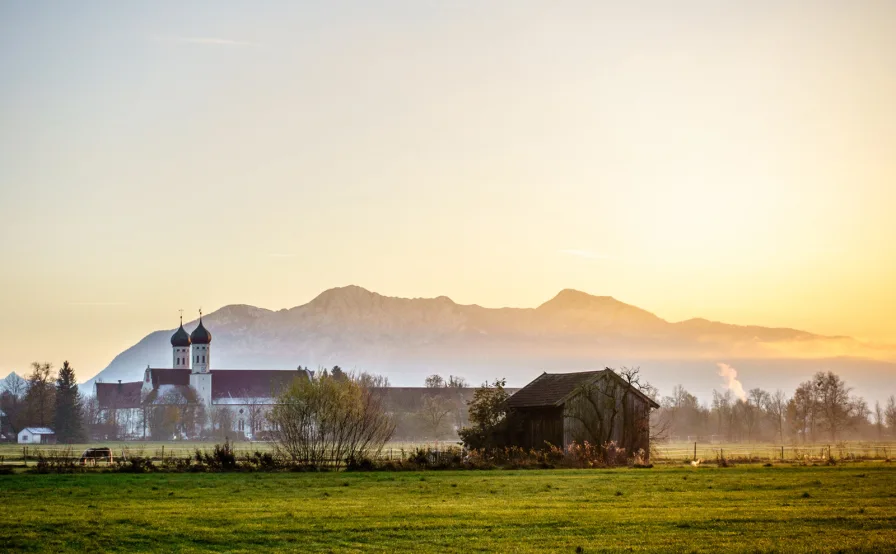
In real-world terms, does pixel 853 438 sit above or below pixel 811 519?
below

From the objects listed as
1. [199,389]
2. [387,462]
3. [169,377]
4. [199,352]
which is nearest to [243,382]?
[199,389]

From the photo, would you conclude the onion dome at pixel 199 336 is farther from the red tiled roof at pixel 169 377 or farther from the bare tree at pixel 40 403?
the bare tree at pixel 40 403

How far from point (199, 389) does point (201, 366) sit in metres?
4.92

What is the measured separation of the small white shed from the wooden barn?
308 ft

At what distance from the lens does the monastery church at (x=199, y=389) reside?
17950 centimetres

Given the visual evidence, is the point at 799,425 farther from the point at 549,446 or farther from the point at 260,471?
the point at 260,471

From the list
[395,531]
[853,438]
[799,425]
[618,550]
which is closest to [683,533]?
[618,550]

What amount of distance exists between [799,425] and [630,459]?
263ft

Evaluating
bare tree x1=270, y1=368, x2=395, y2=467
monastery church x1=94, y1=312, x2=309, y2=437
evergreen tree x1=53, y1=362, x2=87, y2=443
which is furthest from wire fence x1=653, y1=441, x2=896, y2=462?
monastery church x1=94, y1=312, x2=309, y2=437

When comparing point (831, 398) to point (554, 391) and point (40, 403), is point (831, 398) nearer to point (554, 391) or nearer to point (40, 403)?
point (554, 391)

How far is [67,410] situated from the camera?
132250 mm

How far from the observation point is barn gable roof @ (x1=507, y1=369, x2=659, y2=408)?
57.6m

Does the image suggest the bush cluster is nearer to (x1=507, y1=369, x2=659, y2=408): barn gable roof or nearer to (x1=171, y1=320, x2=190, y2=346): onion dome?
(x1=507, y1=369, x2=659, y2=408): barn gable roof

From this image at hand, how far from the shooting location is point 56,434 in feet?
432
